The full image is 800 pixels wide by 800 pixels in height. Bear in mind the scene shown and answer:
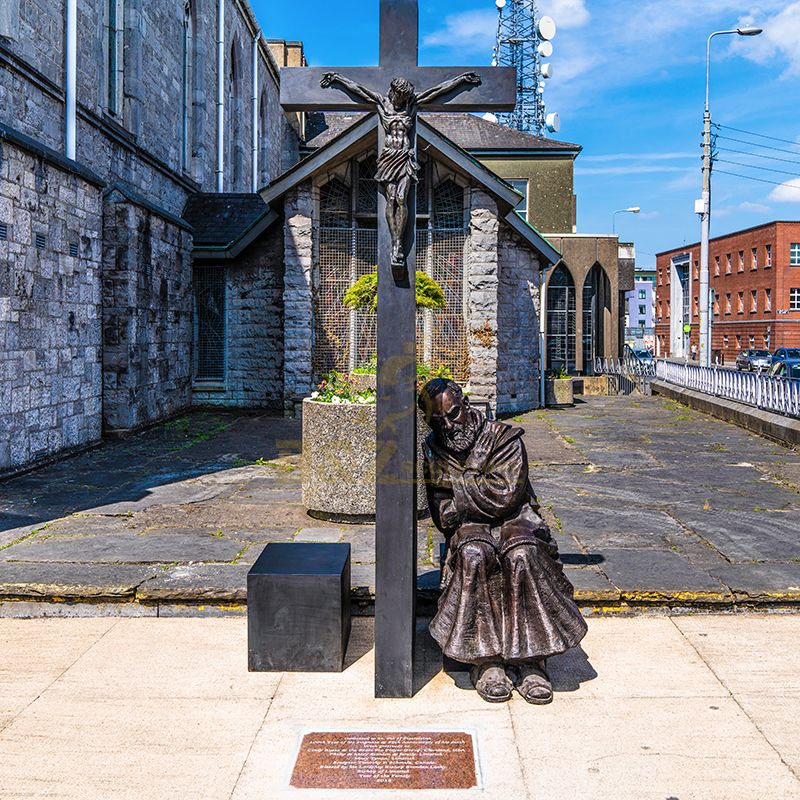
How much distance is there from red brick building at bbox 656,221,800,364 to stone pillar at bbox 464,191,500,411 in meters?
35.1

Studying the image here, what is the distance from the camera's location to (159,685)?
4.40 metres

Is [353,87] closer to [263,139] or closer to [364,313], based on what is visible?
[364,313]

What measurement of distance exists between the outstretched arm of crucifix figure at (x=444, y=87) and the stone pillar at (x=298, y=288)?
1178 cm

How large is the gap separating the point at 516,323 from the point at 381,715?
47.5 feet

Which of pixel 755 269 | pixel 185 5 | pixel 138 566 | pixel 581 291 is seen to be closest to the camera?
pixel 138 566

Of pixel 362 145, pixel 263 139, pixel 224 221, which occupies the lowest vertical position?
pixel 224 221

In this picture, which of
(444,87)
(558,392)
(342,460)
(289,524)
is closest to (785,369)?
(558,392)

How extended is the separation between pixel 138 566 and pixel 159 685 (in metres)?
1.89

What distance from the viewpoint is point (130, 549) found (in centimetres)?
666

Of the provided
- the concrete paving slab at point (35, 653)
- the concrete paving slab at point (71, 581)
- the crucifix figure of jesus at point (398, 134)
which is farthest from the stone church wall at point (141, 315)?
the crucifix figure of jesus at point (398, 134)

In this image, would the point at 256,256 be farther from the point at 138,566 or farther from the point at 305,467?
the point at 138,566

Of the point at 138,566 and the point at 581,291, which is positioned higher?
the point at 581,291

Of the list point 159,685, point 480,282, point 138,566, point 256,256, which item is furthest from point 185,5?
point 159,685

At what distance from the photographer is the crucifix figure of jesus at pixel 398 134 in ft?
13.8
